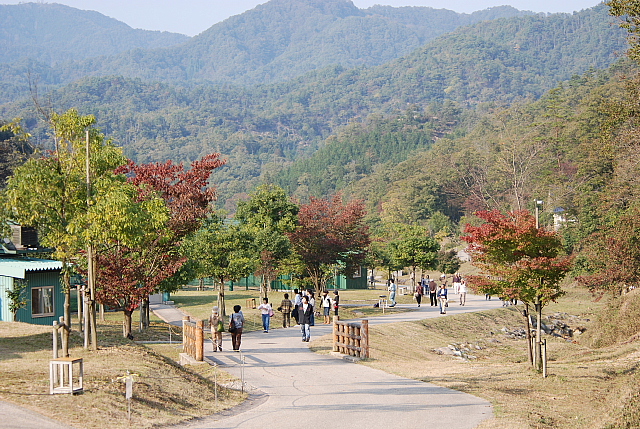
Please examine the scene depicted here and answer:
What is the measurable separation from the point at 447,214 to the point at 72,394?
324 feet

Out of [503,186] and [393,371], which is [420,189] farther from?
[393,371]

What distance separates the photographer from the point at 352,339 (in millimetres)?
21828

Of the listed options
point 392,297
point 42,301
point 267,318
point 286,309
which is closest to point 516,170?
point 392,297

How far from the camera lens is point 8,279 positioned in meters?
26.7

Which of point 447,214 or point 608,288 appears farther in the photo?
point 447,214

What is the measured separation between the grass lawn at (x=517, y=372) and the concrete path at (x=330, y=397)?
2.54 feet

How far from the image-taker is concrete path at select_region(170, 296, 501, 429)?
1332cm

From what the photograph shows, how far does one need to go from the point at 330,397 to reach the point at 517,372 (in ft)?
22.0

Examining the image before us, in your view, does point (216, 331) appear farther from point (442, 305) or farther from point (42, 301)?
point (442, 305)

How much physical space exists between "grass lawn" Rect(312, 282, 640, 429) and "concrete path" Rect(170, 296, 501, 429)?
2.54ft

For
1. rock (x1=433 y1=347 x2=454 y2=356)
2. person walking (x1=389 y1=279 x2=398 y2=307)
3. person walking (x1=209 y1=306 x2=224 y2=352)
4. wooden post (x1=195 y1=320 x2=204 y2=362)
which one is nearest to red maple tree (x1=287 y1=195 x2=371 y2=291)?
person walking (x1=389 y1=279 x2=398 y2=307)

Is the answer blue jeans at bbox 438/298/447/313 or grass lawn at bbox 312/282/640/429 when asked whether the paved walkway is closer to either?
grass lawn at bbox 312/282/640/429

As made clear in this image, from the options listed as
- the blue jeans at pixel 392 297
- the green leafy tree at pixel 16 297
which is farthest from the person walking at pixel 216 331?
the blue jeans at pixel 392 297

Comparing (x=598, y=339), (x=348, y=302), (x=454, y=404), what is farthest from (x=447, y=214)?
(x=454, y=404)
